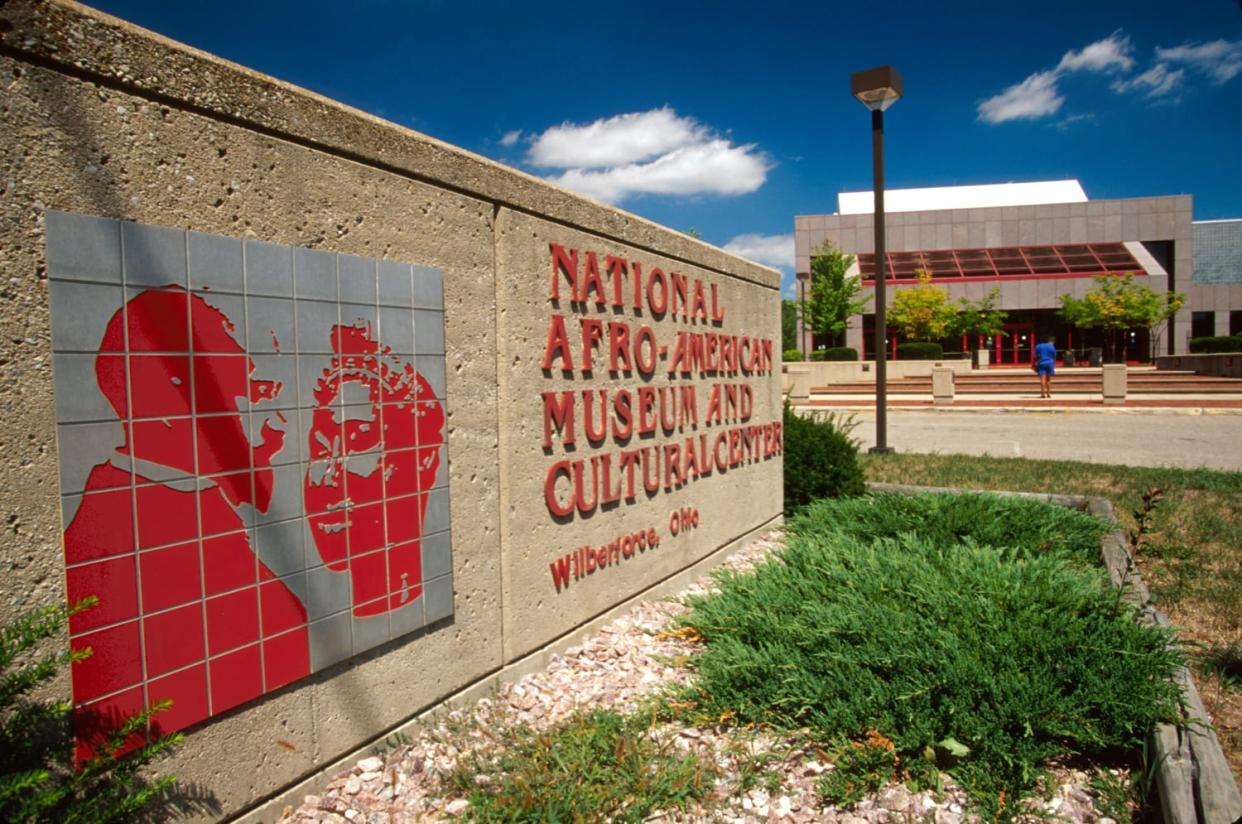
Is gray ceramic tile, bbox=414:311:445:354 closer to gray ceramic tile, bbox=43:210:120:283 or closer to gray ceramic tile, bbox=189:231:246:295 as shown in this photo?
gray ceramic tile, bbox=189:231:246:295

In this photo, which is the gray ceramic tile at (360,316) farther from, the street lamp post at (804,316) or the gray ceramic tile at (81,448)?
the street lamp post at (804,316)

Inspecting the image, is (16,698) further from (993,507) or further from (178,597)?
(993,507)

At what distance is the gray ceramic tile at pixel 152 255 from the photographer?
2359 mm

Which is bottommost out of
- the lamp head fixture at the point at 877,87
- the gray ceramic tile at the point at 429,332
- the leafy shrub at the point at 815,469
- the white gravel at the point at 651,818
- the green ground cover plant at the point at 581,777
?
the white gravel at the point at 651,818

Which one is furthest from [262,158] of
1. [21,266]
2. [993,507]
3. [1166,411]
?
[1166,411]

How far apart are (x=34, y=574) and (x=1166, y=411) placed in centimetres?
2375

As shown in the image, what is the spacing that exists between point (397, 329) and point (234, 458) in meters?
0.88

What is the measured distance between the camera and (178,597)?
2494mm

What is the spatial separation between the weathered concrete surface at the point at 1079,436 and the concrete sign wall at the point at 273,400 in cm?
1053

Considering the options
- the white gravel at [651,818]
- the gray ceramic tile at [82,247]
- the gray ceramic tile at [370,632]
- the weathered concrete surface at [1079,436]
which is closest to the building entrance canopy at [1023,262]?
the weathered concrete surface at [1079,436]

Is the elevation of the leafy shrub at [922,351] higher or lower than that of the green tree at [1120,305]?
lower

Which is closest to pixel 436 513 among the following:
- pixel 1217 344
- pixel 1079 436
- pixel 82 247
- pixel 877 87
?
pixel 82 247

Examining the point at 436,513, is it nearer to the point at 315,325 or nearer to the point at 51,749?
the point at 315,325

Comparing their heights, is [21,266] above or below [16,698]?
above
